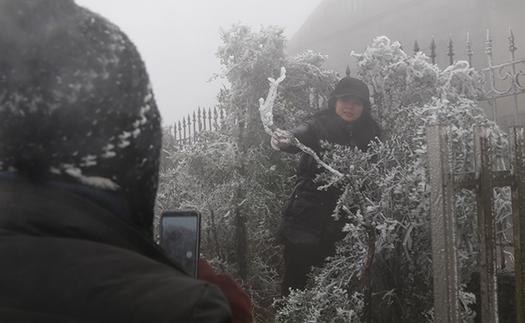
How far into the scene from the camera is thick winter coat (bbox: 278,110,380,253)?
1.61 m

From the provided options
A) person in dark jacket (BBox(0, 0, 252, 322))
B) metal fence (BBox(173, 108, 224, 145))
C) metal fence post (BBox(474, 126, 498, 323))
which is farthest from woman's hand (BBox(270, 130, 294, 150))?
person in dark jacket (BBox(0, 0, 252, 322))

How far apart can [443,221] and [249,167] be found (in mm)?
753

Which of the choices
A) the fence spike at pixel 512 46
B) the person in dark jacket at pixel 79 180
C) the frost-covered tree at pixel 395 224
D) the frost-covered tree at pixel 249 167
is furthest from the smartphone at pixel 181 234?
the fence spike at pixel 512 46

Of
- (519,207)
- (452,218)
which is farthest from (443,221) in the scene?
(519,207)

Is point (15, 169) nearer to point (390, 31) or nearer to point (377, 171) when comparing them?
point (377, 171)

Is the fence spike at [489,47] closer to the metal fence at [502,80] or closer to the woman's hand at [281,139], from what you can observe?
the metal fence at [502,80]

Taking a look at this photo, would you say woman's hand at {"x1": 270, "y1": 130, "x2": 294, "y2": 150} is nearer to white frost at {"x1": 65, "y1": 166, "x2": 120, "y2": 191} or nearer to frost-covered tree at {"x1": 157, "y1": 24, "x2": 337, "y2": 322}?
frost-covered tree at {"x1": 157, "y1": 24, "x2": 337, "y2": 322}

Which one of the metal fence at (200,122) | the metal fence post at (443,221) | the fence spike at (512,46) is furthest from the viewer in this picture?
the metal fence at (200,122)

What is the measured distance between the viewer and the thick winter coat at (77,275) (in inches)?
14.9

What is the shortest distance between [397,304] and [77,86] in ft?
4.43

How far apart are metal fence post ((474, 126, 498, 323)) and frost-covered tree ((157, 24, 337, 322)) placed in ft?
2.05

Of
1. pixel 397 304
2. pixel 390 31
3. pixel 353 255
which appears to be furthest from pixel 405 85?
pixel 397 304

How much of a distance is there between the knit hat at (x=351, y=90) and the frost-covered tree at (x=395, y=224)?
138 mm

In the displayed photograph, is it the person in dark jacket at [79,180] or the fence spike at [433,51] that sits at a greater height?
the fence spike at [433,51]
